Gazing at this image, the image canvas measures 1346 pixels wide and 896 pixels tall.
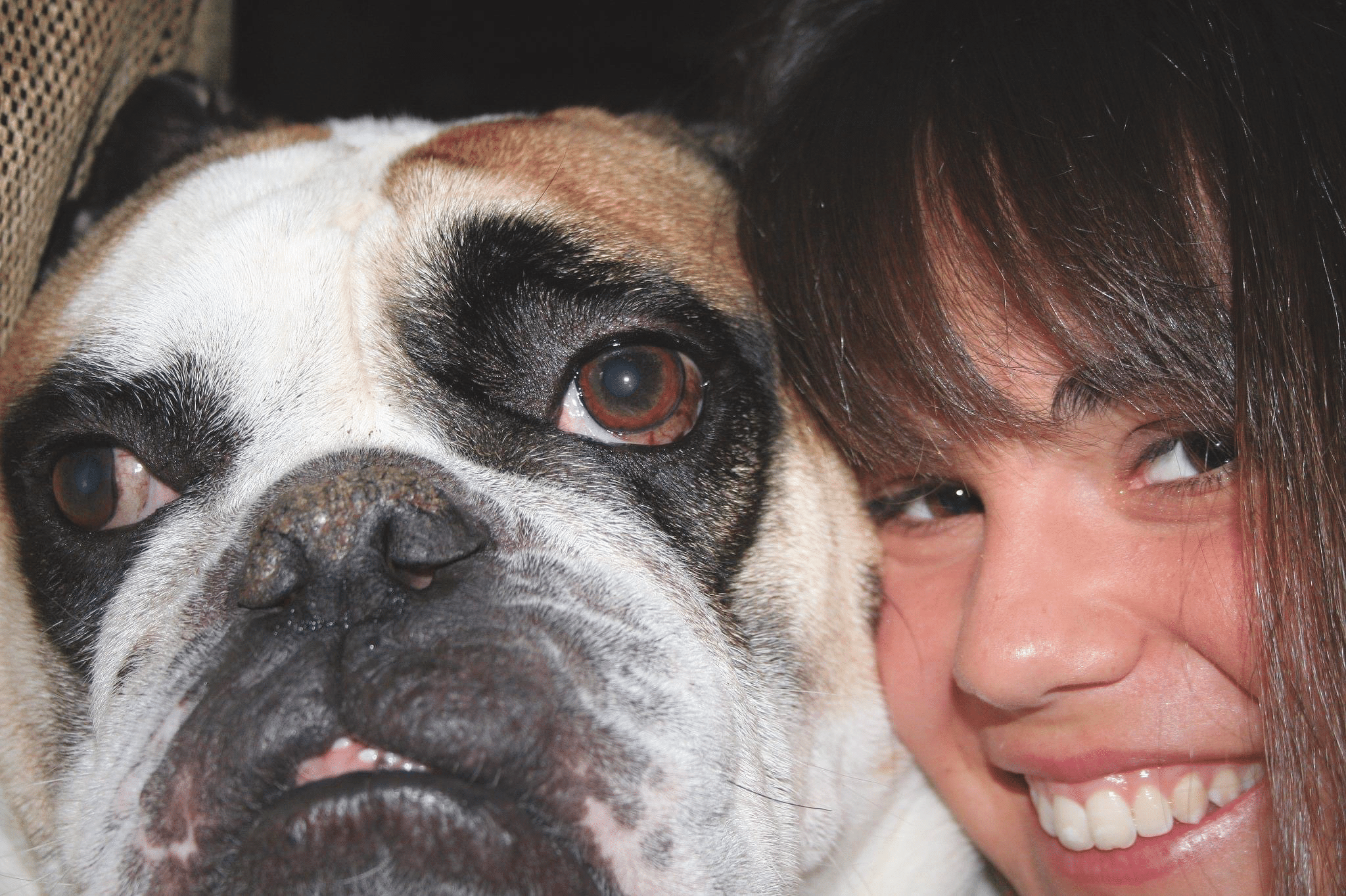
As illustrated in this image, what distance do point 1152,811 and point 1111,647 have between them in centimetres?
31

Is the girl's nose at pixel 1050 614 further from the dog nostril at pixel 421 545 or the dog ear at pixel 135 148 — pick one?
the dog ear at pixel 135 148

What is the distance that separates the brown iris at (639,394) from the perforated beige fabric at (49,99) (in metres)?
1.18

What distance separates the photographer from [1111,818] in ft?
5.20

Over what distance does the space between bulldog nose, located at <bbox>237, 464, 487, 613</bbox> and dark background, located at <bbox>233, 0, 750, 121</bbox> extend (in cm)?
356

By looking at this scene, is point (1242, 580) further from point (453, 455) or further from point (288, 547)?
point (288, 547)

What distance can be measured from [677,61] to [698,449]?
3.46 metres

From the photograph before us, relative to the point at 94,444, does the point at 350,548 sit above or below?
below

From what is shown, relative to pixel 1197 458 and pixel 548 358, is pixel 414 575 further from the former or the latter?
pixel 1197 458

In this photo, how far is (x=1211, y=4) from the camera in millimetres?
1520

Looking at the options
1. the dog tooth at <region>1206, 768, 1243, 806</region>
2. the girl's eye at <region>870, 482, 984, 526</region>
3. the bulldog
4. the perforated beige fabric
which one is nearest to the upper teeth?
the dog tooth at <region>1206, 768, 1243, 806</region>

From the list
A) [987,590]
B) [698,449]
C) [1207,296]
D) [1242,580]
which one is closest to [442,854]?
[698,449]

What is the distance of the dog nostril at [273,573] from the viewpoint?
129 cm

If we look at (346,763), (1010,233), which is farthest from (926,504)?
(346,763)

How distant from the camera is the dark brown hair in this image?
4.29 feet
